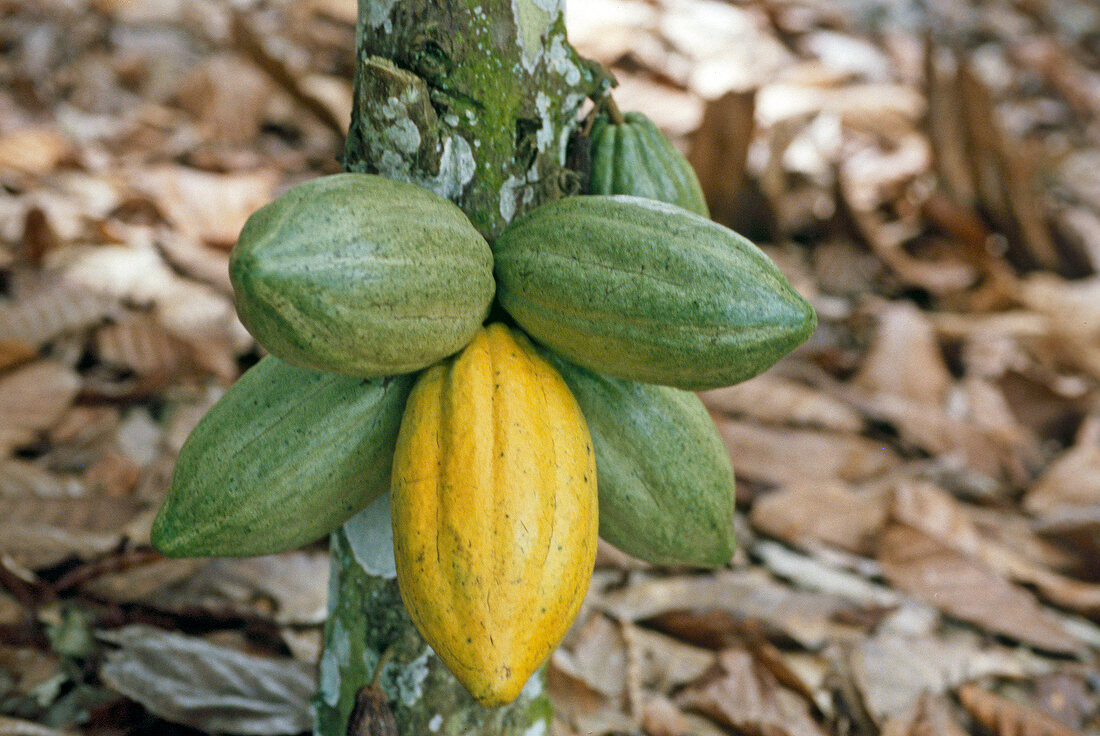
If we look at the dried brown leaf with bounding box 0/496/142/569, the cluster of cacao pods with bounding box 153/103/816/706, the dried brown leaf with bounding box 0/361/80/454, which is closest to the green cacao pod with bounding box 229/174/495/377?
the cluster of cacao pods with bounding box 153/103/816/706

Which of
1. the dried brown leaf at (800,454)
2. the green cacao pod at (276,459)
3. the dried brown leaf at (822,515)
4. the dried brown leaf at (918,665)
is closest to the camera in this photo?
the green cacao pod at (276,459)

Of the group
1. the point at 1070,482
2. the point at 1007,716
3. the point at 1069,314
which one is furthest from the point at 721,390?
the point at 1069,314

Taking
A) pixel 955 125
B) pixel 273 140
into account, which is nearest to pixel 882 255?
pixel 955 125

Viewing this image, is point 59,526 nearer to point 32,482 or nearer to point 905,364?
point 32,482

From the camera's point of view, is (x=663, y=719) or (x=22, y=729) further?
(x=663, y=719)

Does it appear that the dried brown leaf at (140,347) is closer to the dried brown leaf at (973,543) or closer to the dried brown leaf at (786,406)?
the dried brown leaf at (786,406)

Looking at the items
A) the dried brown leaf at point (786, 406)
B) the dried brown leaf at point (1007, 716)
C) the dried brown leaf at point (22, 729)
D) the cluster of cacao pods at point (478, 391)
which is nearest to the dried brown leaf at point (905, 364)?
the dried brown leaf at point (786, 406)
